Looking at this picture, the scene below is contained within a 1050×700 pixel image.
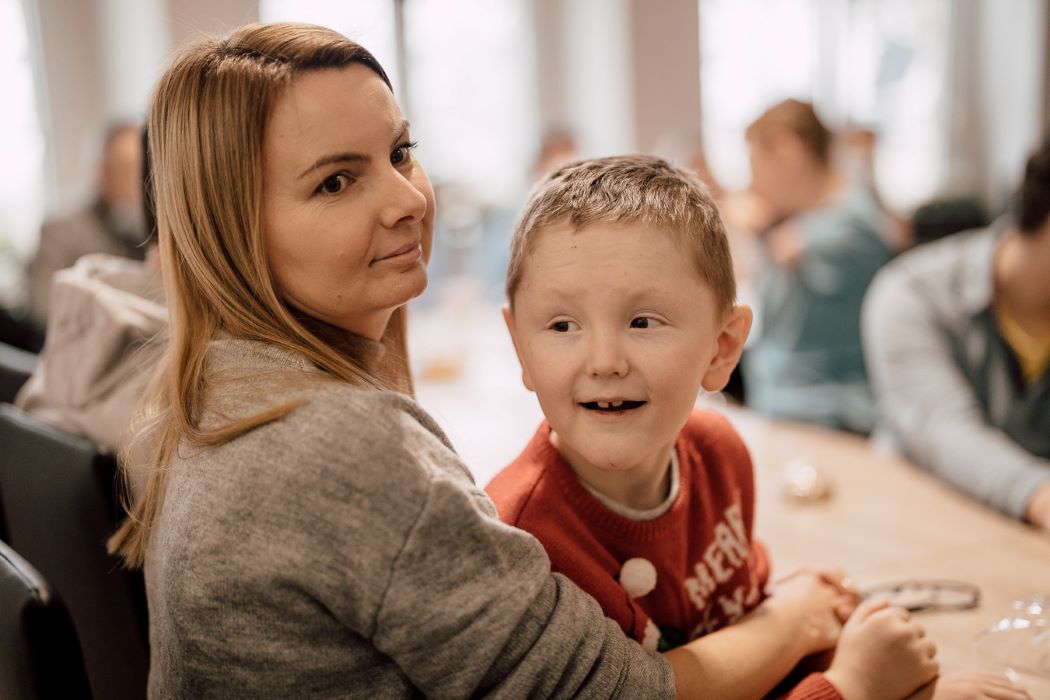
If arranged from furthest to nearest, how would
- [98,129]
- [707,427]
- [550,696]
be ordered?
[98,129]
[707,427]
[550,696]

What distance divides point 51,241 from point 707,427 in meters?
4.02

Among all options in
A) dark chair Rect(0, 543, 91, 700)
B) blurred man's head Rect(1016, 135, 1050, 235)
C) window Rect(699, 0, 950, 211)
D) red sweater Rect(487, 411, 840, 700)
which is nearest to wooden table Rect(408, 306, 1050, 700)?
red sweater Rect(487, 411, 840, 700)

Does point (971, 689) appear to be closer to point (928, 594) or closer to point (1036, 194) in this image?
point (928, 594)

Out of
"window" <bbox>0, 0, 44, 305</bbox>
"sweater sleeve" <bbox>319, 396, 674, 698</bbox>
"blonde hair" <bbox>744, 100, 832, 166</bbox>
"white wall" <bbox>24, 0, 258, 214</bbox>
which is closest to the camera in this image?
"sweater sleeve" <bbox>319, 396, 674, 698</bbox>

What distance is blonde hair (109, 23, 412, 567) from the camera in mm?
908

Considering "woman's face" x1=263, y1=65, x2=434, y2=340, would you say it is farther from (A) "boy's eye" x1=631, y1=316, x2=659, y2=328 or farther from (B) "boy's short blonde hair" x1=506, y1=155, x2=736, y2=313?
(A) "boy's eye" x1=631, y1=316, x2=659, y2=328

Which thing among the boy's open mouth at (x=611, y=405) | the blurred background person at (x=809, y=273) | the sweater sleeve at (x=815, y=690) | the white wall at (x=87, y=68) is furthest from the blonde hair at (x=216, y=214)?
the white wall at (x=87, y=68)

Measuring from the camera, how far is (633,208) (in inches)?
37.9

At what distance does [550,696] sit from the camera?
822mm

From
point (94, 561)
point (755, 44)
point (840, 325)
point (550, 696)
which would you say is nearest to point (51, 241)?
point (840, 325)

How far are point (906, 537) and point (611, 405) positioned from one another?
0.80 m

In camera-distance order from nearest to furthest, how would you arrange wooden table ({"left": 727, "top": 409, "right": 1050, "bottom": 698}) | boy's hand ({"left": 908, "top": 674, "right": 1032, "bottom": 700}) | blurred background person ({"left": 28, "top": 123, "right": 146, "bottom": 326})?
1. boy's hand ({"left": 908, "top": 674, "right": 1032, "bottom": 700})
2. wooden table ({"left": 727, "top": 409, "right": 1050, "bottom": 698})
3. blurred background person ({"left": 28, "top": 123, "right": 146, "bottom": 326})

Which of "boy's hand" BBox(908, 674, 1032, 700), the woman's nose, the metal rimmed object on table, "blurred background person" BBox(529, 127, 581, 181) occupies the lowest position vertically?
the metal rimmed object on table

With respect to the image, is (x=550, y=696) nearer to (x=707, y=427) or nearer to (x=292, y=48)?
(x=707, y=427)
